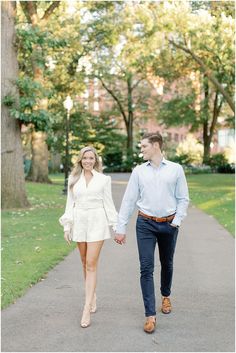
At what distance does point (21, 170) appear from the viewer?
1709 cm

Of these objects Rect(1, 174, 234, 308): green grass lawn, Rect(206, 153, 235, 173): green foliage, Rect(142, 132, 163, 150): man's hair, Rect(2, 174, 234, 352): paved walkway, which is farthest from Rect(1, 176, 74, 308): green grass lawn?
Rect(206, 153, 235, 173): green foliage

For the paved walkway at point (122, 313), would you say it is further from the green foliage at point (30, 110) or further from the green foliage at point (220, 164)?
the green foliage at point (220, 164)

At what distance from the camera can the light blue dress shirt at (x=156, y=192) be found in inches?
229

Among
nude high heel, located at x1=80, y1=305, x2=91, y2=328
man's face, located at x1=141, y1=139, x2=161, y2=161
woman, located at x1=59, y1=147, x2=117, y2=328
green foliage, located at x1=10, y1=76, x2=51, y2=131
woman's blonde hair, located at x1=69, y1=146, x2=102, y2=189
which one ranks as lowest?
nude high heel, located at x1=80, y1=305, x2=91, y2=328

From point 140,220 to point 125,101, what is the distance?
5189cm

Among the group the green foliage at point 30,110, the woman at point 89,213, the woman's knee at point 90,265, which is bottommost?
the woman's knee at point 90,265

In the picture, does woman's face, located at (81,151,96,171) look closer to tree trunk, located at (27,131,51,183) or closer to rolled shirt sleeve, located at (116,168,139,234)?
rolled shirt sleeve, located at (116,168,139,234)

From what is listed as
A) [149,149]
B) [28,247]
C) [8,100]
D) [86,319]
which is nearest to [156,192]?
[149,149]

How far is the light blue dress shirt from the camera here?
5.81 m

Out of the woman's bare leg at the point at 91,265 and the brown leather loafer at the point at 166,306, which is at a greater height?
the woman's bare leg at the point at 91,265

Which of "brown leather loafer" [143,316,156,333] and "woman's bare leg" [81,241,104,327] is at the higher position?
"woman's bare leg" [81,241,104,327]

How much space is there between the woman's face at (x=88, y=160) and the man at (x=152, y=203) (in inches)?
20.1

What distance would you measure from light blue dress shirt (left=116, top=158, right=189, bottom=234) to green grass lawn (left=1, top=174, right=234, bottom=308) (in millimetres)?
1892

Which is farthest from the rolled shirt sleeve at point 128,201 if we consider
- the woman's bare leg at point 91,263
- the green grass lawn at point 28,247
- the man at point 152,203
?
the green grass lawn at point 28,247
